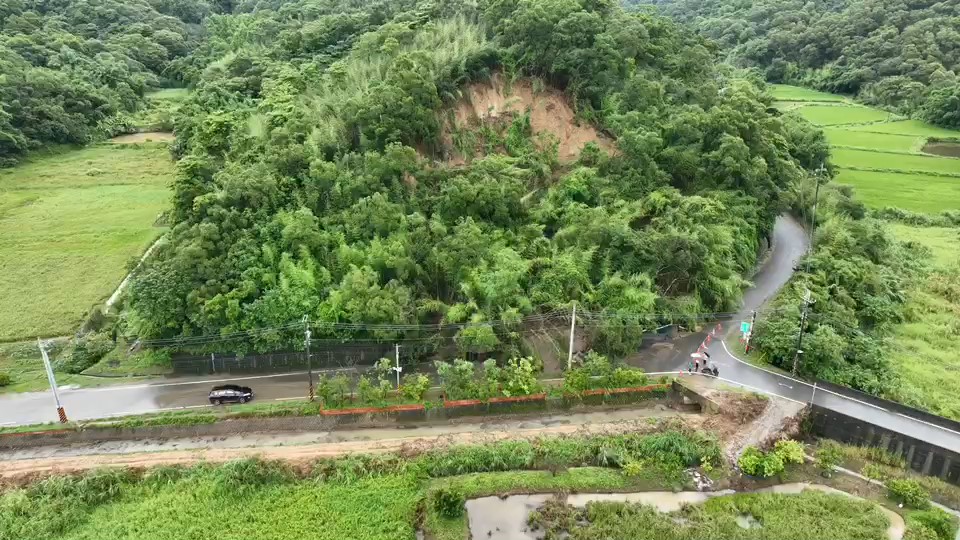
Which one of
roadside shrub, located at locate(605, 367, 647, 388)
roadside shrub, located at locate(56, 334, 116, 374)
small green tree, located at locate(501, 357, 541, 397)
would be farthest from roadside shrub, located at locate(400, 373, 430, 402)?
roadside shrub, located at locate(56, 334, 116, 374)

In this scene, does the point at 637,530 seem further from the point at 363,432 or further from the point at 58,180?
the point at 58,180

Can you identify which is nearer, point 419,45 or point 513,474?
point 513,474

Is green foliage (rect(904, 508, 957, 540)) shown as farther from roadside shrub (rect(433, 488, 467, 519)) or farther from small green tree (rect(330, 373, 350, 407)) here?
small green tree (rect(330, 373, 350, 407))

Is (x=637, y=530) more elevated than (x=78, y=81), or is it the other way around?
(x=78, y=81)

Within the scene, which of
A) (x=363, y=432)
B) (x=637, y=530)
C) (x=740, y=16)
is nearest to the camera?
(x=637, y=530)

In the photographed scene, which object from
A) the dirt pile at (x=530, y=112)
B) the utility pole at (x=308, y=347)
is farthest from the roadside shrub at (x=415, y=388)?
the dirt pile at (x=530, y=112)

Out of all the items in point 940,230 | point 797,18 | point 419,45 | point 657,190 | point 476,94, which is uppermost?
point 797,18

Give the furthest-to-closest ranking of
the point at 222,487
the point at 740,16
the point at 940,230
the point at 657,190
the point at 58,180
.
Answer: the point at 740,16, the point at 58,180, the point at 940,230, the point at 657,190, the point at 222,487

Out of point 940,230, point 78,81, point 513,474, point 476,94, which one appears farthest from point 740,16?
point 513,474
